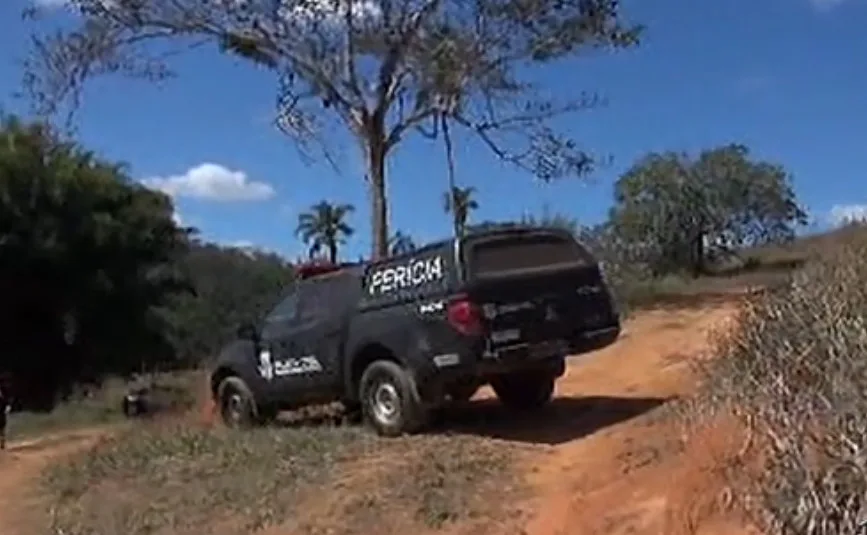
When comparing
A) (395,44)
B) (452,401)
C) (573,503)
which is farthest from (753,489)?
(395,44)

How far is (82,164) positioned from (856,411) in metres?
31.2

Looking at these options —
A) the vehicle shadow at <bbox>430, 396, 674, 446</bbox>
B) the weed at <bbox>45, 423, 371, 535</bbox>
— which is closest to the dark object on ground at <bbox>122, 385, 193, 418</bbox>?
the weed at <bbox>45, 423, 371, 535</bbox>

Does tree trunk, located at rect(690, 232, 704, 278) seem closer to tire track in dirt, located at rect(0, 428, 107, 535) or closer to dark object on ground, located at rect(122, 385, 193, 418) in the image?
dark object on ground, located at rect(122, 385, 193, 418)

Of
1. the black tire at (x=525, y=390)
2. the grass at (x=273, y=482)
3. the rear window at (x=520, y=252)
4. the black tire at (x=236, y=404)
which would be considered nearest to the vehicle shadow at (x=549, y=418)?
the black tire at (x=525, y=390)

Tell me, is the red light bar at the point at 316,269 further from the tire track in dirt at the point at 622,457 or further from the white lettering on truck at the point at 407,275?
the tire track in dirt at the point at 622,457

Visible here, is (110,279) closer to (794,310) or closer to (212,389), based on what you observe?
(212,389)

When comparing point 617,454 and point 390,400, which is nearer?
point 617,454

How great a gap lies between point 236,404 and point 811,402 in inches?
446

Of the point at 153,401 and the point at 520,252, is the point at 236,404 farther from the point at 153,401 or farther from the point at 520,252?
the point at 520,252

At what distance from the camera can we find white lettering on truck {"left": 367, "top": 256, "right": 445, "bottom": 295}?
558 inches

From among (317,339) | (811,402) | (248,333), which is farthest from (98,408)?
(811,402)

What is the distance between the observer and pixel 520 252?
1430 centimetres

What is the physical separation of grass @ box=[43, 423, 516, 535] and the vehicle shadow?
2.39 feet

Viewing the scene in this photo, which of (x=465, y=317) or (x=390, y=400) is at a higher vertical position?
(x=465, y=317)
